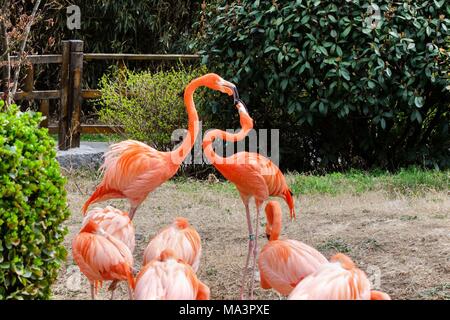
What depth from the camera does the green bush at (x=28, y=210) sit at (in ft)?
12.5

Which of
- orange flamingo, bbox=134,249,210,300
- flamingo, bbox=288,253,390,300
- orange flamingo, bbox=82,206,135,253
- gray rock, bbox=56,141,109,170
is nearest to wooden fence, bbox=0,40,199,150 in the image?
gray rock, bbox=56,141,109,170

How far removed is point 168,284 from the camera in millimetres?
3160

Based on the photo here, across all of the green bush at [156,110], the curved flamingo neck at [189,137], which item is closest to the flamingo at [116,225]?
the curved flamingo neck at [189,137]

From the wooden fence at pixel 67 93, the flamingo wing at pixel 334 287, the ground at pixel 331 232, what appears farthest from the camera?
the wooden fence at pixel 67 93

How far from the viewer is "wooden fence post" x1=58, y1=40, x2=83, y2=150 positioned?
10203 millimetres

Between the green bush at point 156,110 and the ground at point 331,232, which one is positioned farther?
the green bush at point 156,110

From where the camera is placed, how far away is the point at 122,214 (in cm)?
455

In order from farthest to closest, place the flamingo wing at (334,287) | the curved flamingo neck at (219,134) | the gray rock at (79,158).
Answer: the gray rock at (79,158) < the curved flamingo neck at (219,134) < the flamingo wing at (334,287)

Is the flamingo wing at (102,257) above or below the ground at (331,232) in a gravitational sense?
above

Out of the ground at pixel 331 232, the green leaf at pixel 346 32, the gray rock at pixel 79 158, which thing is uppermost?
the green leaf at pixel 346 32

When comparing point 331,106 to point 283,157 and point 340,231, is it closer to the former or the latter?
point 283,157

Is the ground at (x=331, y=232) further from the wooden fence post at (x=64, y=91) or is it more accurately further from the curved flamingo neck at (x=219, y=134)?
the wooden fence post at (x=64, y=91)

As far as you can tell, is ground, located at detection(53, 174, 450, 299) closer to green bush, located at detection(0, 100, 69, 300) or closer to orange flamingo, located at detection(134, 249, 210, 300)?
green bush, located at detection(0, 100, 69, 300)

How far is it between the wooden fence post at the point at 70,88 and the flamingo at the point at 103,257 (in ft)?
20.2
